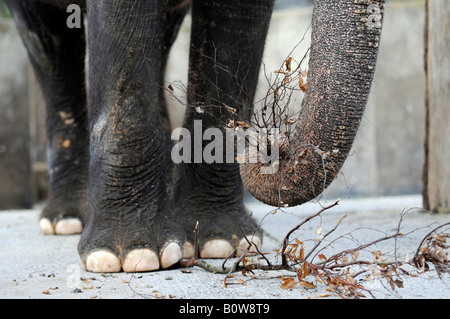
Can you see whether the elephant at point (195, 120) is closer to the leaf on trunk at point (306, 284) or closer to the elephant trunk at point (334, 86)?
the elephant trunk at point (334, 86)

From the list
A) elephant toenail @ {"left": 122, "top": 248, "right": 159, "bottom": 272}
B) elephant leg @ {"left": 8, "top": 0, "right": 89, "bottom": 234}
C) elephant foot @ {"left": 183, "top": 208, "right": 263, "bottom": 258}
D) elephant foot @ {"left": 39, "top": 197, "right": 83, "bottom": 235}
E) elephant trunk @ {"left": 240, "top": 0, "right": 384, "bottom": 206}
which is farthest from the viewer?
elephant leg @ {"left": 8, "top": 0, "right": 89, "bottom": 234}

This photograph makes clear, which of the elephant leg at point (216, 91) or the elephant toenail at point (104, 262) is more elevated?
the elephant leg at point (216, 91)

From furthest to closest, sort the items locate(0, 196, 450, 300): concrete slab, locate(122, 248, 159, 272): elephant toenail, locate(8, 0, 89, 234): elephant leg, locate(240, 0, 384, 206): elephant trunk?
locate(8, 0, 89, 234): elephant leg < locate(122, 248, 159, 272): elephant toenail < locate(0, 196, 450, 300): concrete slab < locate(240, 0, 384, 206): elephant trunk

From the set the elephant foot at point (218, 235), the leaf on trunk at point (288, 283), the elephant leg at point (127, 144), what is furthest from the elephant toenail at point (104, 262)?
the leaf on trunk at point (288, 283)

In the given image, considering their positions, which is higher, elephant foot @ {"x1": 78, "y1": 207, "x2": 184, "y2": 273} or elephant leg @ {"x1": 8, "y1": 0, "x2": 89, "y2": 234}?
elephant leg @ {"x1": 8, "y1": 0, "x2": 89, "y2": 234}

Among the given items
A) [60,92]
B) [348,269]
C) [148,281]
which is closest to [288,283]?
[348,269]

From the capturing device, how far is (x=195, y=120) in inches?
97.4

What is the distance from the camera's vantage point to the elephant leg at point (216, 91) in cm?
238

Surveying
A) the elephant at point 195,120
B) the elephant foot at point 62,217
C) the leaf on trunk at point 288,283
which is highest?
the elephant at point 195,120

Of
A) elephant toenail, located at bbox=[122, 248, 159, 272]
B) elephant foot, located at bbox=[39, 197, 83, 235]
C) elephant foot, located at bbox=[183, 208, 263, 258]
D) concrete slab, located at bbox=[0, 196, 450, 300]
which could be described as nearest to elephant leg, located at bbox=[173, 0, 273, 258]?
elephant foot, located at bbox=[183, 208, 263, 258]

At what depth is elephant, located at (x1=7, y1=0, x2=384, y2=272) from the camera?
159cm

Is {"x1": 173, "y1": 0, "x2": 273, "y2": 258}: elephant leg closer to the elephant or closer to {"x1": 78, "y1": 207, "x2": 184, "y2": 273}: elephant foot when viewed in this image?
the elephant

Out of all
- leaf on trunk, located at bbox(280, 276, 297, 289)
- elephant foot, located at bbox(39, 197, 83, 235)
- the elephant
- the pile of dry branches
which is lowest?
elephant foot, located at bbox(39, 197, 83, 235)

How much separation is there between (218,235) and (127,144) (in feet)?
1.49
